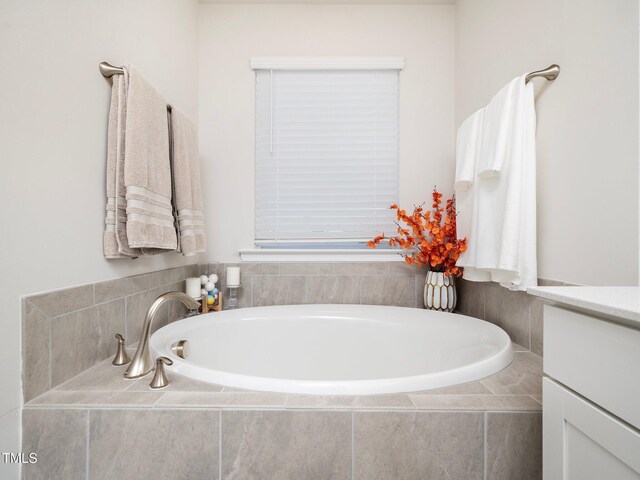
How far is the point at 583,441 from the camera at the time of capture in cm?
55

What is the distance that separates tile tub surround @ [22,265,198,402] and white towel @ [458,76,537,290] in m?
1.50

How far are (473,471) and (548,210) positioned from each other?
0.96 m

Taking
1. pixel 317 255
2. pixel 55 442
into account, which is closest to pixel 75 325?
pixel 55 442

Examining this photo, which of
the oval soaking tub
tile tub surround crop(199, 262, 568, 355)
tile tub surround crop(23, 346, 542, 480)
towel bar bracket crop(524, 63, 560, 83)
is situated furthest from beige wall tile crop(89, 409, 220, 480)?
towel bar bracket crop(524, 63, 560, 83)

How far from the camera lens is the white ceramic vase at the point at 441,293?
5.54 ft

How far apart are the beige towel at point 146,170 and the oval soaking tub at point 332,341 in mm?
407

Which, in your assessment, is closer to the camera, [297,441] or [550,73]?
[297,441]

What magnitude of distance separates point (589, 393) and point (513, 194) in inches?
32.8

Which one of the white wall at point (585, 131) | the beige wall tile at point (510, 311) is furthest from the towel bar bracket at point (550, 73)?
the beige wall tile at point (510, 311)

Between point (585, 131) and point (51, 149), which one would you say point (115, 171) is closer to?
point (51, 149)

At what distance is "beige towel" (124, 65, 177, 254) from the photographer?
111cm

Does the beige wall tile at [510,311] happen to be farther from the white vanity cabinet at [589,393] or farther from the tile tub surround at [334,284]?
the white vanity cabinet at [589,393]

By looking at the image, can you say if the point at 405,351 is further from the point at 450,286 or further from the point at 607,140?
the point at 607,140

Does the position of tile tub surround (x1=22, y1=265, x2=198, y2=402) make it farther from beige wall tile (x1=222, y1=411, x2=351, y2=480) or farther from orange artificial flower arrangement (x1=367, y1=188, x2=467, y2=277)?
orange artificial flower arrangement (x1=367, y1=188, x2=467, y2=277)
